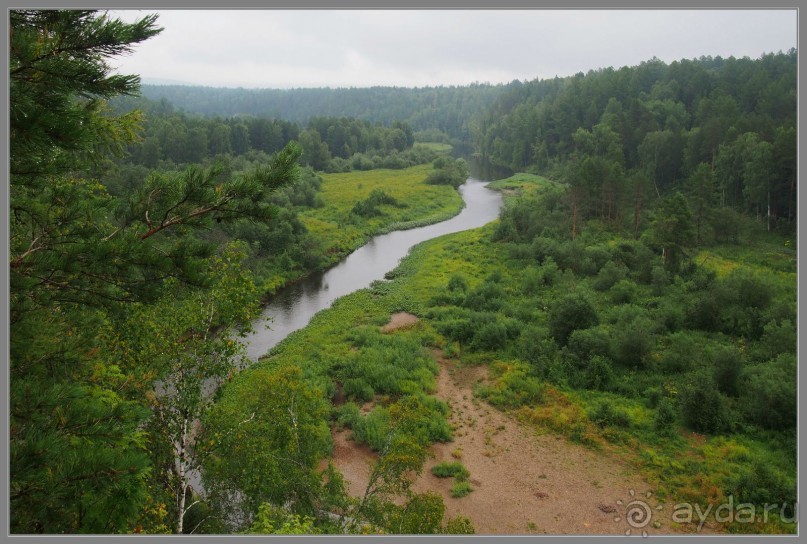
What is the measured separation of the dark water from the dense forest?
1.57m

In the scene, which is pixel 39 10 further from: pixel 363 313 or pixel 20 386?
pixel 363 313

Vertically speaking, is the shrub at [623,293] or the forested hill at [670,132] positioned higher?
the forested hill at [670,132]

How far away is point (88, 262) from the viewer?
4.73 meters

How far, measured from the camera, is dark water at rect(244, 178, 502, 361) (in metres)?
26.8

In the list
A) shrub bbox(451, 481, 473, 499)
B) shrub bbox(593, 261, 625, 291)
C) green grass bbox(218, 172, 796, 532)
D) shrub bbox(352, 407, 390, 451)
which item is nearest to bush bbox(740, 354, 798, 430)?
green grass bbox(218, 172, 796, 532)

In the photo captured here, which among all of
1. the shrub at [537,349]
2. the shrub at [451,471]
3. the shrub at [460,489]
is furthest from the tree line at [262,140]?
the shrub at [460,489]

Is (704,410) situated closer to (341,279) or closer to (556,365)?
(556,365)

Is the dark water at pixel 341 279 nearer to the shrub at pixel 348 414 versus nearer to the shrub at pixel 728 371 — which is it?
the shrub at pixel 348 414

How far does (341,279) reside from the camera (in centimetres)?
3594

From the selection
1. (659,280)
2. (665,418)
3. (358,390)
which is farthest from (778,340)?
(358,390)

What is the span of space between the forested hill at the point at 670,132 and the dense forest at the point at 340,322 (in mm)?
368

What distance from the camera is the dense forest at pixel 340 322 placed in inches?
168

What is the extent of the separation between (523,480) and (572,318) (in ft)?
32.5

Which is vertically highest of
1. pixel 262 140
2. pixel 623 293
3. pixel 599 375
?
pixel 262 140
